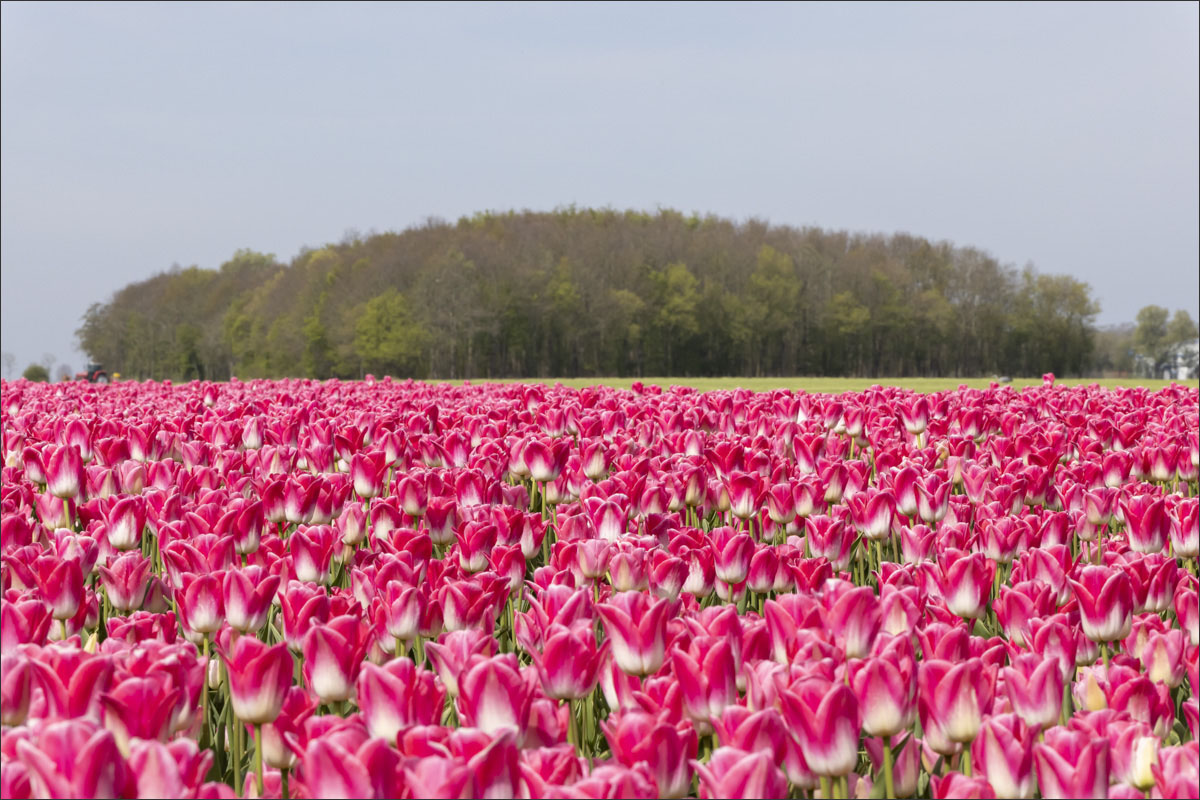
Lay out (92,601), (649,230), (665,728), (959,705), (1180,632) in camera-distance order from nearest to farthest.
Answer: (665,728) → (959,705) → (1180,632) → (92,601) → (649,230)

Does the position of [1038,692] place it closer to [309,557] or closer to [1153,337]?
[309,557]

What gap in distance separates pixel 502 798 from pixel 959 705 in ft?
2.98

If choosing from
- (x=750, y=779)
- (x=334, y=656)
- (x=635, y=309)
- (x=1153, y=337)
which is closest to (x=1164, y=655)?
(x=750, y=779)

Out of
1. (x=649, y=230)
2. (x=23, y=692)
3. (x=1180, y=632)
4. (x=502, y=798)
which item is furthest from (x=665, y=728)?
(x=649, y=230)

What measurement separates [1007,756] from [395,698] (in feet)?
3.27

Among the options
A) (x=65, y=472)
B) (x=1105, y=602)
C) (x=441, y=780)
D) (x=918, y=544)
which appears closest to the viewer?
(x=441, y=780)

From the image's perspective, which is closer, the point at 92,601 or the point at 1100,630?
the point at 1100,630

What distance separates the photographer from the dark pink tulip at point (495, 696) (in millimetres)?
1853

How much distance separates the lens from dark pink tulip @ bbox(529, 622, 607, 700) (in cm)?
215

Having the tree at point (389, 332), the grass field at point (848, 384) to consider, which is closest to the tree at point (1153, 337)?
the tree at point (389, 332)

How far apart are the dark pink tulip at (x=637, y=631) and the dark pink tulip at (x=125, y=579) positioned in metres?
1.60

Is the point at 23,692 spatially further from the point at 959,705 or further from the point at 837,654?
the point at 959,705

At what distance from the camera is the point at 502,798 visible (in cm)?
158

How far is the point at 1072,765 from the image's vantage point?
5.56 ft
